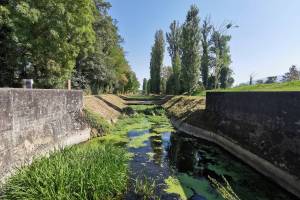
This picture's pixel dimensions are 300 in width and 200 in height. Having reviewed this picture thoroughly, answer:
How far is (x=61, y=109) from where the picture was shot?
1172 centimetres

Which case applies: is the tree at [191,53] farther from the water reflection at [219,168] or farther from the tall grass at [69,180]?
the tall grass at [69,180]

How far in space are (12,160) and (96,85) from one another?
2446 centimetres

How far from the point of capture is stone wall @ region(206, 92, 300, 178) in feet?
26.0

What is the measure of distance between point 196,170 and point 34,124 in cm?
606

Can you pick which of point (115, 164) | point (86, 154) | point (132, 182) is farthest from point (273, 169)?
point (86, 154)

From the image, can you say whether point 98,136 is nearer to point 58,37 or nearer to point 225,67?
point 58,37

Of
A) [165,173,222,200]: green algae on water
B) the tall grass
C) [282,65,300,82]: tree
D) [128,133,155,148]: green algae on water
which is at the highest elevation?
[282,65,300,82]: tree

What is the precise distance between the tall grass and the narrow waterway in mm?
753

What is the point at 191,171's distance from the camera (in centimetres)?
916

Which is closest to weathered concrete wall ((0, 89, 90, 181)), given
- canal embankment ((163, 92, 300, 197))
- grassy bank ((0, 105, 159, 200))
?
grassy bank ((0, 105, 159, 200))

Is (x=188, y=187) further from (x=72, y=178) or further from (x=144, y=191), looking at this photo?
(x=72, y=178)

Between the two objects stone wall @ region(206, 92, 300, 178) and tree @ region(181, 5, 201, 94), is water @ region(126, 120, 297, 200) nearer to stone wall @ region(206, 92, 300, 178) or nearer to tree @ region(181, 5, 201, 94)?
stone wall @ region(206, 92, 300, 178)

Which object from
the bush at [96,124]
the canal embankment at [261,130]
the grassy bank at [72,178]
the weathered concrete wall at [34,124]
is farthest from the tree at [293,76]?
the grassy bank at [72,178]

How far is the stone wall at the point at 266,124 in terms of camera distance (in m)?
7.93
